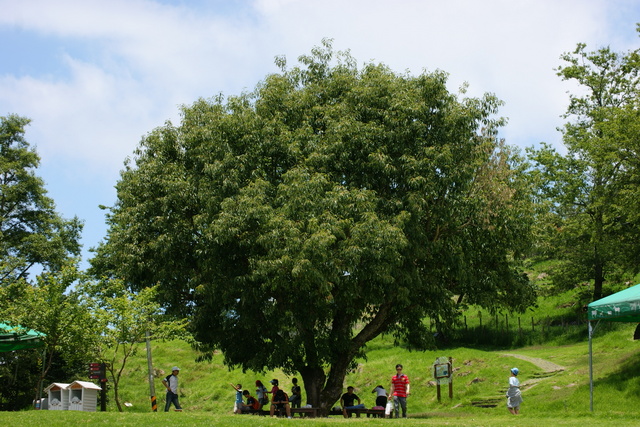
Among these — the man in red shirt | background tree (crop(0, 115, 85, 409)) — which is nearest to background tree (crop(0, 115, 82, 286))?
background tree (crop(0, 115, 85, 409))

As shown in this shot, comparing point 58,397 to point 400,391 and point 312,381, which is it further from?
point 400,391

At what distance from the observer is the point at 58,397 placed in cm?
2644

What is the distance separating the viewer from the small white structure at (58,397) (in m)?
25.7

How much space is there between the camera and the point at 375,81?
22.1 m

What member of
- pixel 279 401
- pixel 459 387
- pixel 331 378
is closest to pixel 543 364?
pixel 459 387

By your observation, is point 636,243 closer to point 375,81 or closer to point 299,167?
point 375,81

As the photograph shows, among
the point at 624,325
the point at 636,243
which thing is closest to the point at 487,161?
the point at 636,243

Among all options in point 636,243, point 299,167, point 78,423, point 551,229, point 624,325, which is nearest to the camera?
point 78,423

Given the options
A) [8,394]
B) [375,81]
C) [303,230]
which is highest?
[375,81]

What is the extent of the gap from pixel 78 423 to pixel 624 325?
26.6 m

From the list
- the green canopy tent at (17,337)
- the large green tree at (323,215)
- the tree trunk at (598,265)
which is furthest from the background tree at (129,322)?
the tree trunk at (598,265)

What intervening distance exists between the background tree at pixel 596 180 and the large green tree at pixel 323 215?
27.2 feet

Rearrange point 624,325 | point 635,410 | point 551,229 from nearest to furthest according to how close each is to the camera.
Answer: point 635,410 < point 624,325 < point 551,229

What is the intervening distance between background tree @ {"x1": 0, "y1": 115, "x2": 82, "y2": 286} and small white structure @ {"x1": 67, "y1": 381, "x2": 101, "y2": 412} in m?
16.4
